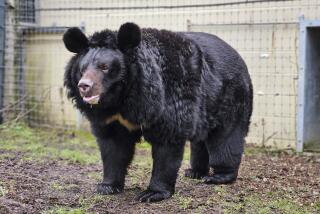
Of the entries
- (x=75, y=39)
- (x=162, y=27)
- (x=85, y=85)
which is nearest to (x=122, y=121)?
(x=85, y=85)

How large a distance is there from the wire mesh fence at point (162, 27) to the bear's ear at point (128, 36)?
463 centimetres

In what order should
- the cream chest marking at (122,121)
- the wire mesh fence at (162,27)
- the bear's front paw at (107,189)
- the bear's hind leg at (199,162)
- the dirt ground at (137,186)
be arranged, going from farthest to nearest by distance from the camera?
the wire mesh fence at (162,27)
the bear's hind leg at (199,162)
the bear's front paw at (107,189)
the cream chest marking at (122,121)
the dirt ground at (137,186)

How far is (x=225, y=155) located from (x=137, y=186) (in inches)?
41.7

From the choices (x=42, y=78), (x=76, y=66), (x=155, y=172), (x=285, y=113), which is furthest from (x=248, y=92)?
(x=42, y=78)

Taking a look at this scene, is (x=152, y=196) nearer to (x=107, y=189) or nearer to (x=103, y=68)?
(x=107, y=189)

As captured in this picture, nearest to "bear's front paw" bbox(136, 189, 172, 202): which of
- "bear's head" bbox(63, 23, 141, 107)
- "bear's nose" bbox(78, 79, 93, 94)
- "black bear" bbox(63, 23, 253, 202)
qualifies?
"black bear" bbox(63, 23, 253, 202)

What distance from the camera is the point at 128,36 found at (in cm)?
547

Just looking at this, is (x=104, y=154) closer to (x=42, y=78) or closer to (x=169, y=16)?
(x=169, y=16)

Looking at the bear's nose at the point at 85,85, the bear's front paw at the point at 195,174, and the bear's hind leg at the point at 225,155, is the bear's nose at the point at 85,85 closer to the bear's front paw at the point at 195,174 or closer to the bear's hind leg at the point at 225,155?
the bear's hind leg at the point at 225,155

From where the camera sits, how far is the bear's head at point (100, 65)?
528 cm

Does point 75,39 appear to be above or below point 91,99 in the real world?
above

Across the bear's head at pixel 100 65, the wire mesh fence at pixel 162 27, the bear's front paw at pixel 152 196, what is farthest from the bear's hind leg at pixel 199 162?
the wire mesh fence at pixel 162 27

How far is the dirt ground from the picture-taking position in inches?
217

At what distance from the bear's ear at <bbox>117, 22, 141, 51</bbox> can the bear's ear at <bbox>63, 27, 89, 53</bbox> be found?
0.35m
